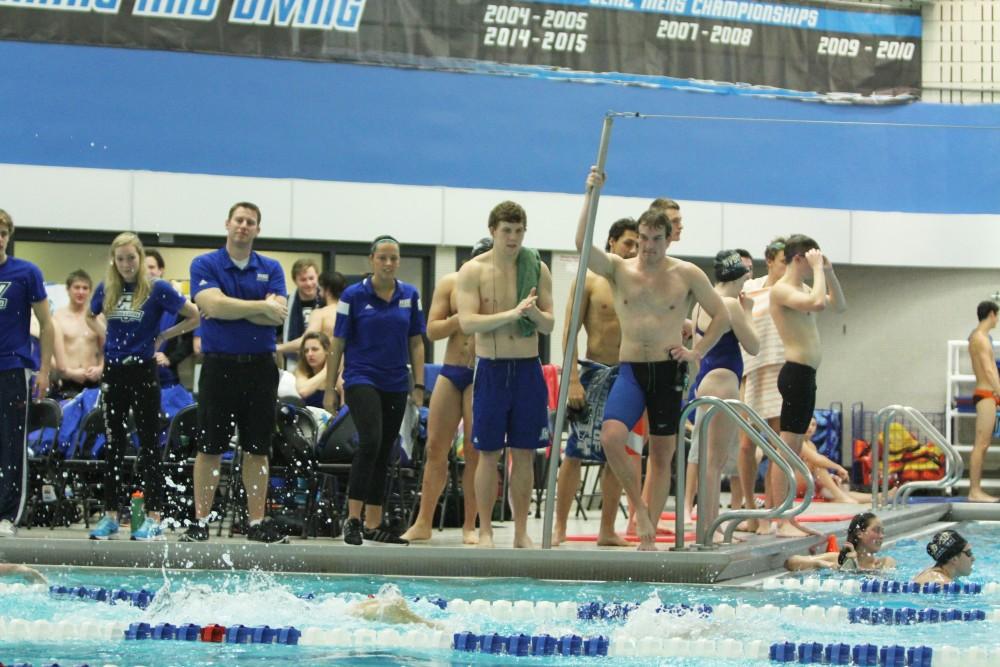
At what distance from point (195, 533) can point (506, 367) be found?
1.94 meters

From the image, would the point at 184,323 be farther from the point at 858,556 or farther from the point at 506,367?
the point at 858,556

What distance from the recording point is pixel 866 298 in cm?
1738

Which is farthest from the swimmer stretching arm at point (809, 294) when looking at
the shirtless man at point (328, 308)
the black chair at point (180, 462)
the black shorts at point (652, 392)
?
the black chair at point (180, 462)

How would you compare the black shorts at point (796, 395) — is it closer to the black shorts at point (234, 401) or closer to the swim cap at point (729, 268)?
the swim cap at point (729, 268)

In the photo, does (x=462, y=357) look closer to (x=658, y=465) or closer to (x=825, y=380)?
(x=658, y=465)

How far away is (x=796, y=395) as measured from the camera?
9.63 metres

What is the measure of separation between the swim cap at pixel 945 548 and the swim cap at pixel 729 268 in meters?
2.02

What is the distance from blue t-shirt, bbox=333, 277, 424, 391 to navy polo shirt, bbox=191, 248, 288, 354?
43cm

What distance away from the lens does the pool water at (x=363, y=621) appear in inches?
238

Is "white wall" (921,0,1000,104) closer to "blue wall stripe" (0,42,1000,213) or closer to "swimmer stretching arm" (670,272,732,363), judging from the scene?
"blue wall stripe" (0,42,1000,213)

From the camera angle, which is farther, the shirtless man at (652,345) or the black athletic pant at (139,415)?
the black athletic pant at (139,415)

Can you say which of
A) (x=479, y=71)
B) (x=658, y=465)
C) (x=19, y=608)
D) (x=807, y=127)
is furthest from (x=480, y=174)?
(x=19, y=608)

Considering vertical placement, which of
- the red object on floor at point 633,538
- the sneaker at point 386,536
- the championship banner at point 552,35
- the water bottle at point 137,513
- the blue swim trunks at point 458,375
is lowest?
the red object on floor at point 633,538

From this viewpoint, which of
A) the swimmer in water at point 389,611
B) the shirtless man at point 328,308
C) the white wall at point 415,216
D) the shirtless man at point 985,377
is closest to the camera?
the swimmer in water at point 389,611
